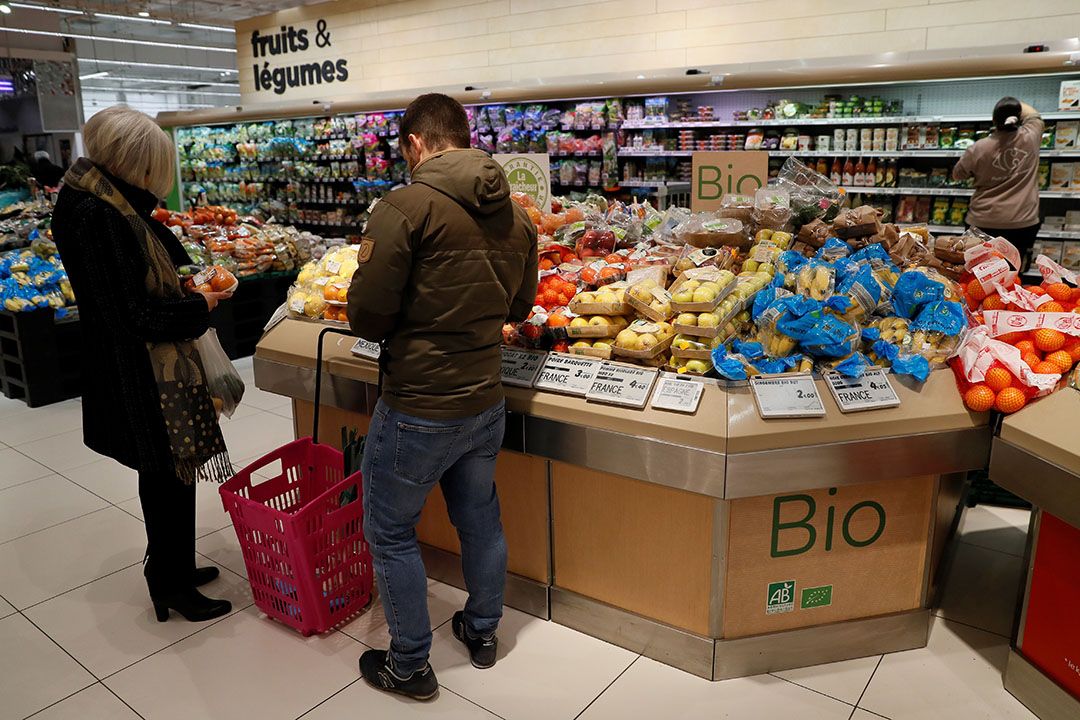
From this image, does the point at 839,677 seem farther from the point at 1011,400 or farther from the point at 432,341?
the point at 432,341

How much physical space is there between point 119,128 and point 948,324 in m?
2.54

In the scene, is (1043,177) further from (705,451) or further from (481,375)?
(481,375)

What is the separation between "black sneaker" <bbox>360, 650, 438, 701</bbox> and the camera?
2.30 meters

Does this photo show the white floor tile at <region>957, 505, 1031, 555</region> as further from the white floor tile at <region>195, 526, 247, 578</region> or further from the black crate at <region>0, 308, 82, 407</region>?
the black crate at <region>0, 308, 82, 407</region>

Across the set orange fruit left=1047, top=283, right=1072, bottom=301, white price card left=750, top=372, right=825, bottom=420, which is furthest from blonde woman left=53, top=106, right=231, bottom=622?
orange fruit left=1047, top=283, right=1072, bottom=301

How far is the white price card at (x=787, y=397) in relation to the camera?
2.15m

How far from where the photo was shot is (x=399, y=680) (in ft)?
7.57

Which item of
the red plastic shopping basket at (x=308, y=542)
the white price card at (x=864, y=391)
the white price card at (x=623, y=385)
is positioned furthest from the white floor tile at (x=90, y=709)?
the white price card at (x=864, y=391)

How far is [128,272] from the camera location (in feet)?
7.58

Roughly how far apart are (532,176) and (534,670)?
234 cm

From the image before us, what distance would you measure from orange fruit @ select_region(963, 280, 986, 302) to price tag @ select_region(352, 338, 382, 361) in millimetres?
2094

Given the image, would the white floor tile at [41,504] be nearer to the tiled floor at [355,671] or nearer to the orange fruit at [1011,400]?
the tiled floor at [355,671]

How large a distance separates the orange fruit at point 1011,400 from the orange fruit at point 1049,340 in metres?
0.20

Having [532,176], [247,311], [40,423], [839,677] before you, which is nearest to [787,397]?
[839,677]
